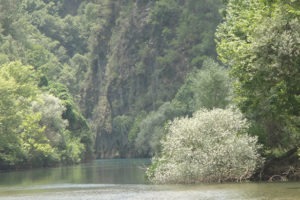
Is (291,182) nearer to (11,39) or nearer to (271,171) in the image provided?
(271,171)

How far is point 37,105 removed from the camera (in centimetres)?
10956

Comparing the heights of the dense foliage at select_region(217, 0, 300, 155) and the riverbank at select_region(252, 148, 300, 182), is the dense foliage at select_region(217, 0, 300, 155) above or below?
above

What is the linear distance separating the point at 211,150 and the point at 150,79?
127773 mm

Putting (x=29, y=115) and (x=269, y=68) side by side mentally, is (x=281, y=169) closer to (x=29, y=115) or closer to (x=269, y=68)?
(x=269, y=68)

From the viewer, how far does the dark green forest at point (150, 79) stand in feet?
140

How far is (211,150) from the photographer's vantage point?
47.2m

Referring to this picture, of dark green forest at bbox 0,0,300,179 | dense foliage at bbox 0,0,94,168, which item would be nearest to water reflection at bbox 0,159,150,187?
dark green forest at bbox 0,0,300,179

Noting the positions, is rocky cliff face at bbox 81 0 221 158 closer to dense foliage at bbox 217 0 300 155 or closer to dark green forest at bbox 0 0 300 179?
dark green forest at bbox 0 0 300 179

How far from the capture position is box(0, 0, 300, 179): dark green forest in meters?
42.5

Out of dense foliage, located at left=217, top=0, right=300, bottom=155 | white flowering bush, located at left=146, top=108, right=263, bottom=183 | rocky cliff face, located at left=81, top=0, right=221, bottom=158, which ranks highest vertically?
rocky cliff face, located at left=81, top=0, right=221, bottom=158

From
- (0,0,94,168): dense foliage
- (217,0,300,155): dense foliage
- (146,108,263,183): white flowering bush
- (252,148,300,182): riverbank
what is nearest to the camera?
(217,0,300,155): dense foliage

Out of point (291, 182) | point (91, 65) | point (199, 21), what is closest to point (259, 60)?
point (291, 182)

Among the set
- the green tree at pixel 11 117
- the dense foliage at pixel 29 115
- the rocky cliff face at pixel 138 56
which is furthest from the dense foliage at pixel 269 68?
the rocky cliff face at pixel 138 56

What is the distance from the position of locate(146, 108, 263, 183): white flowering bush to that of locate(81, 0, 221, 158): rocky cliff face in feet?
367
